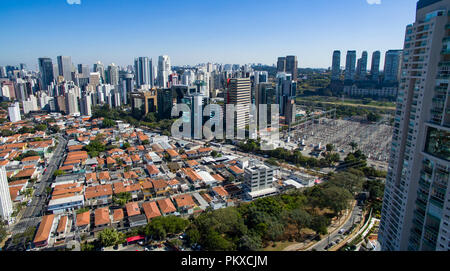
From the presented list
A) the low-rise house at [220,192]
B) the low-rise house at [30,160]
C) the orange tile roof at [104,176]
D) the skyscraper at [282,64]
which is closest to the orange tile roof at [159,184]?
the low-rise house at [220,192]

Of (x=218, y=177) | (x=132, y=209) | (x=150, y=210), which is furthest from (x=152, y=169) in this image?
(x=150, y=210)

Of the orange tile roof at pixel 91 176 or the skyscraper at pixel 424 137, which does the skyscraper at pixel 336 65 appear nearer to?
the orange tile roof at pixel 91 176

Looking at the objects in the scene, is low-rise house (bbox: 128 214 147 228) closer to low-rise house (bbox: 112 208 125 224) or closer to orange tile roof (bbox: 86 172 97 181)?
low-rise house (bbox: 112 208 125 224)

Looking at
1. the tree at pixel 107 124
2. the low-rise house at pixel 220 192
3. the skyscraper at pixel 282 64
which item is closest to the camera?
the low-rise house at pixel 220 192

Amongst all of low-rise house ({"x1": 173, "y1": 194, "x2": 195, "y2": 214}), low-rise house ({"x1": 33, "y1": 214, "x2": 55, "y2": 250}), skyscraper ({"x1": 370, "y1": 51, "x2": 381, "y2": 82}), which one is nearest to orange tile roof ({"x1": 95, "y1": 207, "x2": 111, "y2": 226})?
low-rise house ({"x1": 33, "y1": 214, "x2": 55, "y2": 250})

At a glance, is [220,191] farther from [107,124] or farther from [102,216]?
[107,124]

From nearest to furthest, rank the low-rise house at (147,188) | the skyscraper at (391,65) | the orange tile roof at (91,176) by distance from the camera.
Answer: the low-rise house at (147,188) < the orange tile roof at (91,176) < the skyscraper at (391,65)
